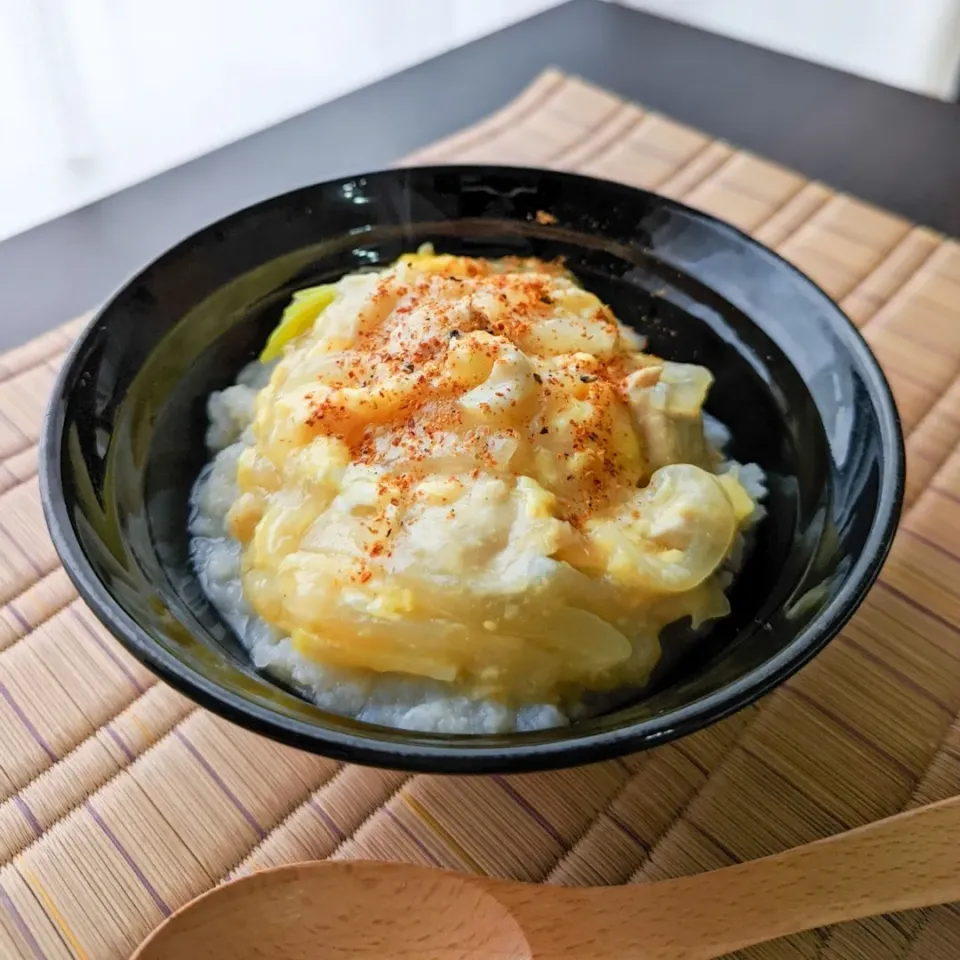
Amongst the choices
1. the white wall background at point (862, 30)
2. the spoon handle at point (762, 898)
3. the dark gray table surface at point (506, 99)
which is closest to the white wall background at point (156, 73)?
the dark gray table surface at point (506, 99)

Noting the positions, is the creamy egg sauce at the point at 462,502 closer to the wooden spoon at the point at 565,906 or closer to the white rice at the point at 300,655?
the white rice at the point at 300,655

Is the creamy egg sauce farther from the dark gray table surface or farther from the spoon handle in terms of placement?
the dark gray table surface

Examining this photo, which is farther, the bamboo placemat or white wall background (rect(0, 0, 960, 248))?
white wall background (rect(0, 0, 960, 248))

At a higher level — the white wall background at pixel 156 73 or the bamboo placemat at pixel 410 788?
the white wall background at pixel 156 73

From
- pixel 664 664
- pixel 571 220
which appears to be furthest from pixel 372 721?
pixel 571 220

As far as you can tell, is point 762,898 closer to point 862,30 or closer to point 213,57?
point 213,57

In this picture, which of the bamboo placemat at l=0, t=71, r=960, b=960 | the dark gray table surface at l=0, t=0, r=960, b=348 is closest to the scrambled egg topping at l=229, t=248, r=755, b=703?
the bamboo placemat at l=0, t=71, r=960, b=960
